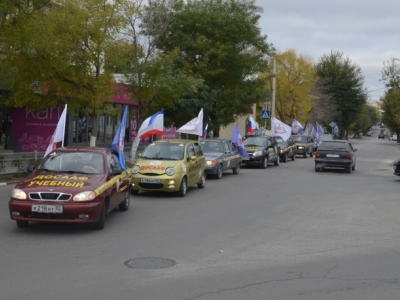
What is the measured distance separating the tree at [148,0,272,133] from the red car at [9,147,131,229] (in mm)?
Answer: 17987

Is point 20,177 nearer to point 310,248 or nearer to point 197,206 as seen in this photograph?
point 197,206

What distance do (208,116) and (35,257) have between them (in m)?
24.6

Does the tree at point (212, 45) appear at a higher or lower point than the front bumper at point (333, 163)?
higher

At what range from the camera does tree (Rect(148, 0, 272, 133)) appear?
98.6 feet

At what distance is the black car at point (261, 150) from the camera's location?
2803cm

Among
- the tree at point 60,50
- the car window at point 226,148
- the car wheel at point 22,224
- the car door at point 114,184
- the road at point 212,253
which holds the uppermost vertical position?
the tree at point 60,50

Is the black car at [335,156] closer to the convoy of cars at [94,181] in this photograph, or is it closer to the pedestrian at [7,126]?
the convoy of cars at [94,181]

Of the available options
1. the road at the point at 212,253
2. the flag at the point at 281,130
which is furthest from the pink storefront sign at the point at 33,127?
the flag at the point at 281,130

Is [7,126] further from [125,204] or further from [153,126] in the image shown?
[125,204]

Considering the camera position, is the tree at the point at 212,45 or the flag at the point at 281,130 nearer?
the tree at the point at 212,45

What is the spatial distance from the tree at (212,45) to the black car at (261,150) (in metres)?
A: 3.52

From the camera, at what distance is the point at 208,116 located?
107 ft

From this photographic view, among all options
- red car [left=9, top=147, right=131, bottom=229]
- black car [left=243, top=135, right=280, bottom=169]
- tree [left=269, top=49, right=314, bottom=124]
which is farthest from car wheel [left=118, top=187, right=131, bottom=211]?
tree [left=269, top=49, right=314, bottom=124]

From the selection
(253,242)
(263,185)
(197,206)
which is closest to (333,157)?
(263,185)
